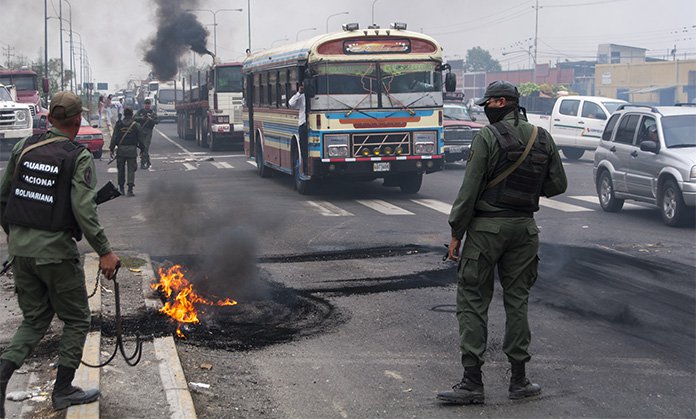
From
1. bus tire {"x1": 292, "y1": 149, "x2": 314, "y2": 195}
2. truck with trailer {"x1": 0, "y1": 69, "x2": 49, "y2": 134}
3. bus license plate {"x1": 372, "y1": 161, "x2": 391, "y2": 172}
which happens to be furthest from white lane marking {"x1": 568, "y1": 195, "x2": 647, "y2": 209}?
truck with trailer {"x1": 0, "y1": 69, "x2": 49, "y2": 134}

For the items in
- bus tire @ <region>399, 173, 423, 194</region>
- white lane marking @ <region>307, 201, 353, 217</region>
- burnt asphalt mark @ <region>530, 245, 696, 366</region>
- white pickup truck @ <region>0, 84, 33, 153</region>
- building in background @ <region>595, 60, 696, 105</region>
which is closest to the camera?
burnt asphalt mark @ <region>530, 245, 696, 366</region>

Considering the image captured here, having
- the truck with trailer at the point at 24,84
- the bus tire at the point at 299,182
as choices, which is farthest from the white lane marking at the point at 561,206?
the truck with trailer at the point at 24,84

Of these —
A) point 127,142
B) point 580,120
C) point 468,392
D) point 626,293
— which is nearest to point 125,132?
point 127,142

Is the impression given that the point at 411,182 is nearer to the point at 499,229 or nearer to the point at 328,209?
the point at 328,209

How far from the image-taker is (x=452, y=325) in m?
7.81

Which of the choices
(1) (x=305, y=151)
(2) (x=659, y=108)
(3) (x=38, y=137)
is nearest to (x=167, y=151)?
(1) (x=305, y=151)

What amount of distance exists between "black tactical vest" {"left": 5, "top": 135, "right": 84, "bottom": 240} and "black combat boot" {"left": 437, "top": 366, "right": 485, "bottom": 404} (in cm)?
242

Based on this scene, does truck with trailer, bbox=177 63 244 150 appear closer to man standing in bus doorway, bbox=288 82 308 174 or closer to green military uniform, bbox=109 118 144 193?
green military uniform, bbox=109 118 144 193

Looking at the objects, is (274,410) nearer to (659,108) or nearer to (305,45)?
(659,108)

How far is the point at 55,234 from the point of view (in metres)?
5.27

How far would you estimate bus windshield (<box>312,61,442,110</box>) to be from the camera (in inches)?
680

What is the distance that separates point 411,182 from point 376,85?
7.77 feet

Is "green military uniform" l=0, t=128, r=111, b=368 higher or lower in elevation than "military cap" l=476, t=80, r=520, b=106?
lower

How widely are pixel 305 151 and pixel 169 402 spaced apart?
12670mm
